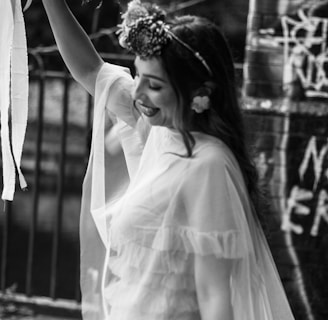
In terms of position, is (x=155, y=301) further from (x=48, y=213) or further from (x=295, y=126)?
(x=48, y=213)

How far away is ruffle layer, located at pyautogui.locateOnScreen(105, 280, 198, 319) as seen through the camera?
2473mm

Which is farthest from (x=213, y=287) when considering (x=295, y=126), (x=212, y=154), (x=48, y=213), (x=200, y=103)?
(x=48, y=213)

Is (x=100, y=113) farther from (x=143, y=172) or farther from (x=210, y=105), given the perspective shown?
(x=210, y=105)

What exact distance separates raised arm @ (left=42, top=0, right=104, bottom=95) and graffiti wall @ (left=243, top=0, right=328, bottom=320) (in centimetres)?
182

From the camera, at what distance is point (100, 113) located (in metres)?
2.85

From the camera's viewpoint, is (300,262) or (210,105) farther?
(300,262)

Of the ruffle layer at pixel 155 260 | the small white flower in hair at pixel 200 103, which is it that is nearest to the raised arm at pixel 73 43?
the small white flower in hair at pixel 200 103

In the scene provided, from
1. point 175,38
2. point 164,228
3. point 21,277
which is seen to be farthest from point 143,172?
point 21,277

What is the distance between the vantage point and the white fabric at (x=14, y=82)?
2.87 metres

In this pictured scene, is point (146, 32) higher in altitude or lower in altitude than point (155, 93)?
higher

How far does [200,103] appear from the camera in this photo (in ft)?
8.06

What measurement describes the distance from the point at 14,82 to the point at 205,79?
778mm

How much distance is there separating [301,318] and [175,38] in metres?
2.60

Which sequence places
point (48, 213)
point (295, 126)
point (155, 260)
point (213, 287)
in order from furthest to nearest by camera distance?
point (48, 213) < point (295, 126) < point (155, 260) < point (213, 287)
